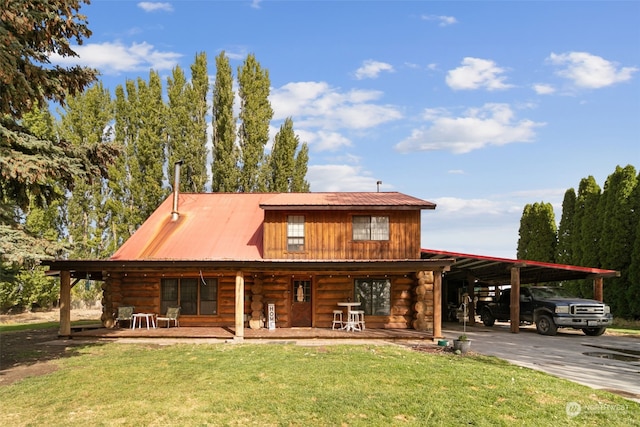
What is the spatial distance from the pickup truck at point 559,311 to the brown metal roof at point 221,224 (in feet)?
21.5

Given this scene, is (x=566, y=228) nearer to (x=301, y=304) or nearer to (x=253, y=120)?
(x=301, y=304)

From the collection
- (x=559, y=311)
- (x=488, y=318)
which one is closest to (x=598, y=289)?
(x=559, y=311)

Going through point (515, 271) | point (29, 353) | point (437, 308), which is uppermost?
point (515, 271)

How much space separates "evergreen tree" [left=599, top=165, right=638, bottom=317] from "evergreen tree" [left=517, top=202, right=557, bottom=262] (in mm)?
5430

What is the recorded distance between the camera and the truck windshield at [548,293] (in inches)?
804

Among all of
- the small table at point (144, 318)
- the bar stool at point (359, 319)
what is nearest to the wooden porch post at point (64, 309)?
the small table at point (144, 318)

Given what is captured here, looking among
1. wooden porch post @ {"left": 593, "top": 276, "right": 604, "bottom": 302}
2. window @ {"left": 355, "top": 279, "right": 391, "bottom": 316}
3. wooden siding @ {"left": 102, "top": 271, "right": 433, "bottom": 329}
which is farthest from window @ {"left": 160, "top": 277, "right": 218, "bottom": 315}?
wooden porch post @ {"left": 593, "top": 276, "right": 604, "bottom": 302}

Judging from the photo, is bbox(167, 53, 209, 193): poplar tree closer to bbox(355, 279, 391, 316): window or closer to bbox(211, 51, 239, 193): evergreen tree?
bbox(211, 51, 239, 193): evergreen tree

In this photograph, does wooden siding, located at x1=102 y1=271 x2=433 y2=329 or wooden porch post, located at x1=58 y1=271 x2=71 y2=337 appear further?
wooden siding, located at x1=102 y1=271 x2=433 y2=329

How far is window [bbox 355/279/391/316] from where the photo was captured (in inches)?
752

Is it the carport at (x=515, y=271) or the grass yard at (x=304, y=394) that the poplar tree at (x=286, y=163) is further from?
the grass yard at (x=304, y=394)

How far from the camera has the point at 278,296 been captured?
19109 millimetres

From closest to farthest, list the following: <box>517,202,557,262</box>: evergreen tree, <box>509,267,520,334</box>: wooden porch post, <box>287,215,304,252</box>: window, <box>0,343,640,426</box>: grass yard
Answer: <box>0,343,640,426</box>: grass yard, <box>287,215,304,252</box>: window, <box>509,267,520,334</box>: wooden porch post, <box>517,202,557,262</box>: evergreen tree

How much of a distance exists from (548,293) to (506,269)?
1978mm
